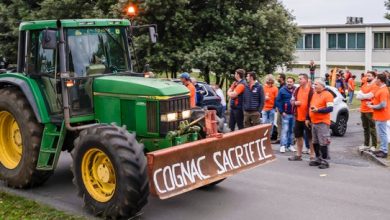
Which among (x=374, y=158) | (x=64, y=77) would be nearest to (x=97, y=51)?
(x=64, y=77)

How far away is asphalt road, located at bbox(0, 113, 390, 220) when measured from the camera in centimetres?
750

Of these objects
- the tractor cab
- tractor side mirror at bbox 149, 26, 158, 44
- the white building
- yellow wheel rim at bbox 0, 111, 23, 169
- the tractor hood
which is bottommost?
yellow wheel rim at bbox 0, 111, 23, 169

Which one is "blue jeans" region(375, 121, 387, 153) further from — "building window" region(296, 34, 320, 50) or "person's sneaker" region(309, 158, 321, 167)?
"building window" region(296, 34, 320, 50)

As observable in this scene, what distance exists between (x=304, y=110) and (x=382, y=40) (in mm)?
36686

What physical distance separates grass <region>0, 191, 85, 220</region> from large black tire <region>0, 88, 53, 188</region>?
479mm

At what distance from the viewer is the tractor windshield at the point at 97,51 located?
823cm

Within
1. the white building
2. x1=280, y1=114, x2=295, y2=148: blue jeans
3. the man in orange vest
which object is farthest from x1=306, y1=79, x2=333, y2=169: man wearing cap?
the white building

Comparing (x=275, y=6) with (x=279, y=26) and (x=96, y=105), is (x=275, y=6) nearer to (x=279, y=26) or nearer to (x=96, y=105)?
(x=279, y=26)

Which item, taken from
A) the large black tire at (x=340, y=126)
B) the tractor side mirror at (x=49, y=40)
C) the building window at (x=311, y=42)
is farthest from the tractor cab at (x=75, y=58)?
the building window at (x=311, y=42)

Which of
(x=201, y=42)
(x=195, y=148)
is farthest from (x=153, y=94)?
(x=201, y=42)

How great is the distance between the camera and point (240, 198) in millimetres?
8281

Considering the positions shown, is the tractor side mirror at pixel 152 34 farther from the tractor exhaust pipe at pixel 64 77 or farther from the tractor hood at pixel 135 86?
the tractor exhaust pipe at pixel 64 77

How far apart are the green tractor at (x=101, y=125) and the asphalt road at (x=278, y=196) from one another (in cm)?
51

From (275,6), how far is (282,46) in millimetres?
1614
